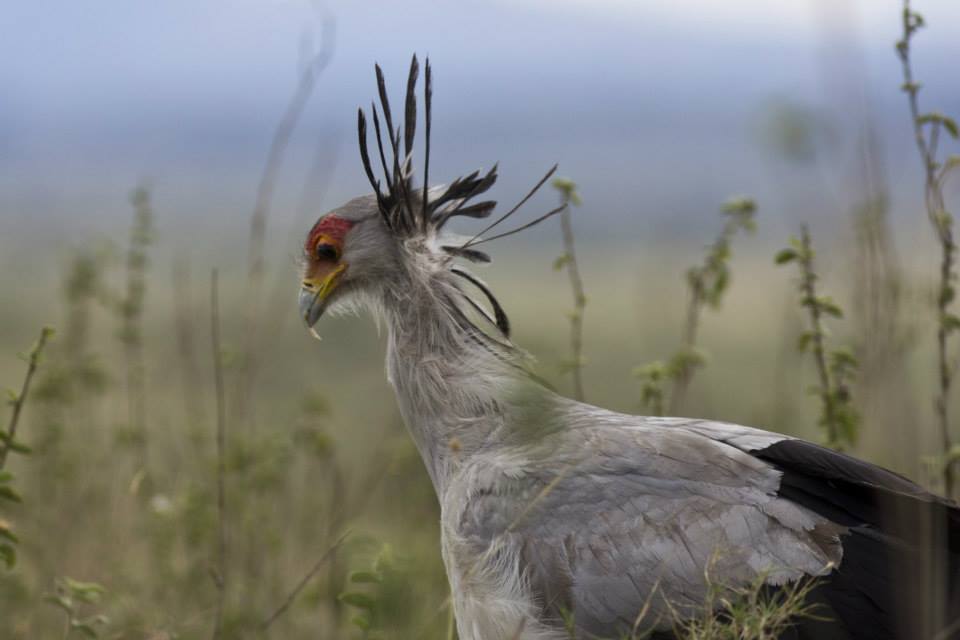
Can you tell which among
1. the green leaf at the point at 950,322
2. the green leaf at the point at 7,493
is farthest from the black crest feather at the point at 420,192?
the green leaf at the point at 7,493

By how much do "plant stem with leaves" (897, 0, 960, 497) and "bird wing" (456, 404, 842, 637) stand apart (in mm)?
895

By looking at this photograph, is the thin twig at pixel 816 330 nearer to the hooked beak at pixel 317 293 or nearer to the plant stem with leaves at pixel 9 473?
the hooked beak at pixel 317 293

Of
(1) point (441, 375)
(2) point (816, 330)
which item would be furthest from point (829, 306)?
(1) point (441, 375)

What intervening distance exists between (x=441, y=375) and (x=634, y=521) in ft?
2.99

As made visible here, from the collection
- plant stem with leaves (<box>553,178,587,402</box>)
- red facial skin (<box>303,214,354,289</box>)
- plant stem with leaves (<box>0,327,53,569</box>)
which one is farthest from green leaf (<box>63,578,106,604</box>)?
plant stem with leaves (<box>553,178,587,402</box>)

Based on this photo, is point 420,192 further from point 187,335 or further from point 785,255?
point 187,335

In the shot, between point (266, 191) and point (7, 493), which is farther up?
point (266, 191)

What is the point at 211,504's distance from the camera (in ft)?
16.0

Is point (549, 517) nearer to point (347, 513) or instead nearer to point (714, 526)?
point (714, 526)

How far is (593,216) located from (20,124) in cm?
292

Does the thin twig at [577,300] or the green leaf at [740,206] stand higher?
the green leaf at [740,206]

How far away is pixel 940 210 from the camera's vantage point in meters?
3.80

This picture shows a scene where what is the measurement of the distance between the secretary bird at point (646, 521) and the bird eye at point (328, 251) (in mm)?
591

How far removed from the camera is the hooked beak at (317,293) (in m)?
3.95
